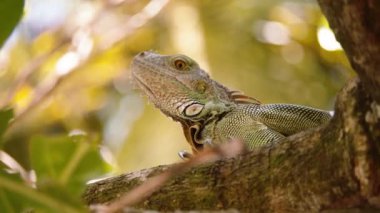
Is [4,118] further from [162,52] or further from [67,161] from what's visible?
[162,52]

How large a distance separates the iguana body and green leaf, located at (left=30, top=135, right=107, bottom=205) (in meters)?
1.32

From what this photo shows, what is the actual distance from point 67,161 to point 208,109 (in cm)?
199

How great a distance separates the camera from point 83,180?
1.76 meters

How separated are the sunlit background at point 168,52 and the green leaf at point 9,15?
338 cm

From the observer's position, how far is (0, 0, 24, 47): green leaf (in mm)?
1843

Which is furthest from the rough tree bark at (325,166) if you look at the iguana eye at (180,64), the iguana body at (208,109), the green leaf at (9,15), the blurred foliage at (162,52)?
the blurred foliage at (162,52)

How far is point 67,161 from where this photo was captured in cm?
176

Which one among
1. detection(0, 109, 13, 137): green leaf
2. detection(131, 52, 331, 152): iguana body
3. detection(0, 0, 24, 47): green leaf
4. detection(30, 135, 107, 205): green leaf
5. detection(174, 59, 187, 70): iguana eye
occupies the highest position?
detection(174, 59, 187, 70): iguana eye

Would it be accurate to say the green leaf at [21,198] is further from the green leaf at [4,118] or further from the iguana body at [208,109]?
the iguana body at [208,109]

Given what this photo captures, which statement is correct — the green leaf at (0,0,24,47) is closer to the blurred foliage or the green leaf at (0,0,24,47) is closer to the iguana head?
the iguana head

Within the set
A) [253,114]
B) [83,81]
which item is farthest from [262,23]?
[253,114]

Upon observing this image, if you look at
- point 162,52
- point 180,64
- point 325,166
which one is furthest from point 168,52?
point 325,166

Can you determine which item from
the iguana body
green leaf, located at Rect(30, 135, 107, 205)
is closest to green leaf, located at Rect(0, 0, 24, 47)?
green leaf, located at Rect(30, 135, 107, 205)

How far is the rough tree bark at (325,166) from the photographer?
175cm
